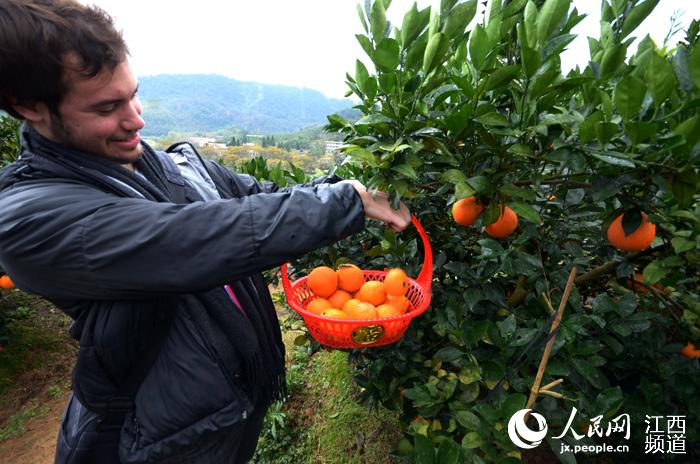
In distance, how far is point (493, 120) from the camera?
93 centimetres

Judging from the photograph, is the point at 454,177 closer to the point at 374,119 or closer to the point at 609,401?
the point at 374,119

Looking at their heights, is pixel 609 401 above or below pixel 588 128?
below

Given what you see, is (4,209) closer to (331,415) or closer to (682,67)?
(682,67)

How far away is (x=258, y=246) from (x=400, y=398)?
107cm

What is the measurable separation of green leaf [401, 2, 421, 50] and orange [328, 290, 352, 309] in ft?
2.58

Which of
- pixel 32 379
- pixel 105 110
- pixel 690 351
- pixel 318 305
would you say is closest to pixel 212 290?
pixel 318 305

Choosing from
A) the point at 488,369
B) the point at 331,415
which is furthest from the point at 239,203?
the point at 331,415

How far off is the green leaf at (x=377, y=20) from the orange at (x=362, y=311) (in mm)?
738

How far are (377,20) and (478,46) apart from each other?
224 mm

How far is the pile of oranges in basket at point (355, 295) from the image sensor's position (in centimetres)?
129

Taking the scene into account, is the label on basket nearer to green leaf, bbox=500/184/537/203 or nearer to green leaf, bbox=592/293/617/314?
green leaf, bbox=500/184/537/203

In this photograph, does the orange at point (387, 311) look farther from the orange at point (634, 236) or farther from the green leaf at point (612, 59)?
the green leaf at point (612, 59)

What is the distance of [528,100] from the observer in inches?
36.6

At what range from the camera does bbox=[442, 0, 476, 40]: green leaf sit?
3.02 feet
